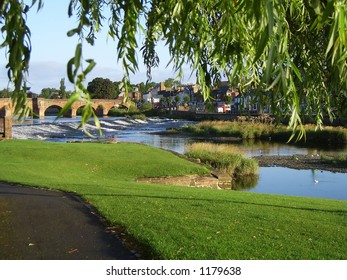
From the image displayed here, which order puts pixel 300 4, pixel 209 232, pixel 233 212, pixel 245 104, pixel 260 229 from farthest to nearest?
pixel 233 212 < pixel 260 229 < pixel 209 232 < pixel 245 104 < pixel 300 4

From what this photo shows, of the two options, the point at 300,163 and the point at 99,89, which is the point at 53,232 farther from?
the point at 99,89

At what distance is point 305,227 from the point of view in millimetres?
8031

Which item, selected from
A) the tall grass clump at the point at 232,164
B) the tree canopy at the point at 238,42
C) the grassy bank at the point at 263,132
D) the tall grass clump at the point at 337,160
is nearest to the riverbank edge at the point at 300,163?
the tall grass clump at the point at 337,160

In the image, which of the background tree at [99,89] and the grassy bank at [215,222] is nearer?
the background tree at [99,89]

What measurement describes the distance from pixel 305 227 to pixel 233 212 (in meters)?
1.54

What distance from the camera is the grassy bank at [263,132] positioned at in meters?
42.9

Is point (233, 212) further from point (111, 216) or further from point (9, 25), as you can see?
point (9, 25)

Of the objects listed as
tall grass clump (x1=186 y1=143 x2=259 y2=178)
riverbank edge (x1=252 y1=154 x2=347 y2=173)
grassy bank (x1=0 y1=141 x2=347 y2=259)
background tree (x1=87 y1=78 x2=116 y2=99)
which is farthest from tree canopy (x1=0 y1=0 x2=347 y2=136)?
riverbank edge (x1=252 y1=154 x2=347 y2=173)

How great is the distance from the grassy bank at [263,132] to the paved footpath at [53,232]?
3362 centimetres

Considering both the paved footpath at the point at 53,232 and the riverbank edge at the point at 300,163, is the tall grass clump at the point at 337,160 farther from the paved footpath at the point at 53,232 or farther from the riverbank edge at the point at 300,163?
the paved footpath at the point at 53,232

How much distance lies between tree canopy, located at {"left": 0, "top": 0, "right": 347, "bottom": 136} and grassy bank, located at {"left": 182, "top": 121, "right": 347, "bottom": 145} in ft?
123

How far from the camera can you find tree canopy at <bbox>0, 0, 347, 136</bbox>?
2.40 meters

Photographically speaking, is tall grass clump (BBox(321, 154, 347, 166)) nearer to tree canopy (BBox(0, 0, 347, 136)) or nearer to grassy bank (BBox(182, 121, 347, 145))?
grassy bank (BBox(182, 121, 347, 145))

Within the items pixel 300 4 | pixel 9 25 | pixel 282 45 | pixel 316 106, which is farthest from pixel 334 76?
pixel 9 25
